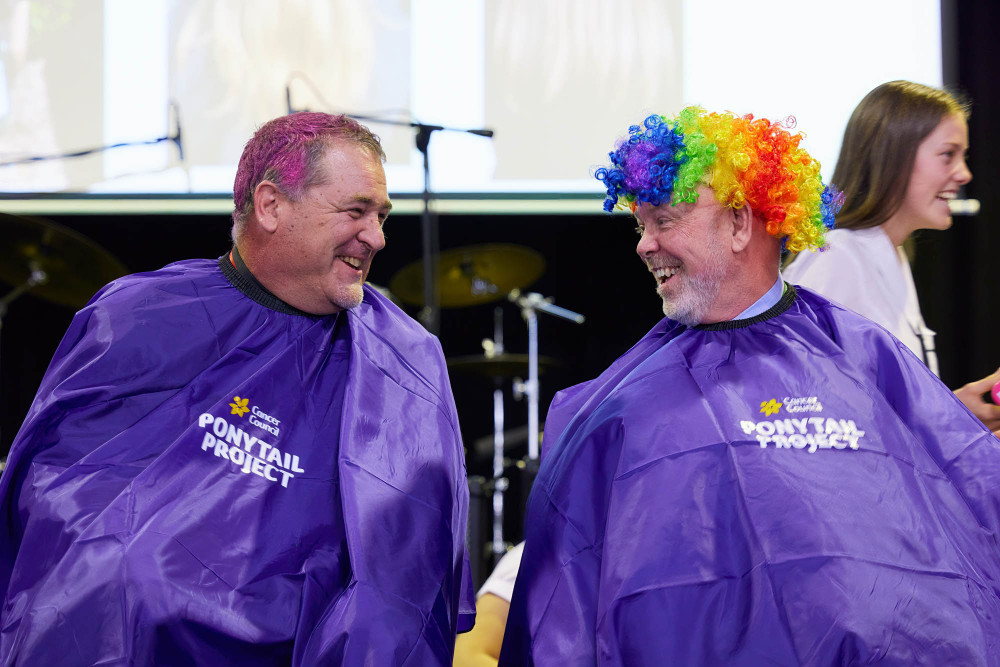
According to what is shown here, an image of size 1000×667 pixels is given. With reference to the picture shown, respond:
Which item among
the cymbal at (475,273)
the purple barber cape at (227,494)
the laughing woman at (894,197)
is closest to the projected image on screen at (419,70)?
the cymbal at (475,273)

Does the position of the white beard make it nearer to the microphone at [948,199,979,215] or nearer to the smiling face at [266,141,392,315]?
the smiling face at [266,141,392,315]

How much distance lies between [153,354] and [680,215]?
1.03 m

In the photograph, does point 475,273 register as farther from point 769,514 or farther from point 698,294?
point 769,514

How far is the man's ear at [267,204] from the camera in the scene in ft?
6.64

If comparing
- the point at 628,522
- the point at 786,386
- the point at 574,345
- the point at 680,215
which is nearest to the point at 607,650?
the point at 628,522

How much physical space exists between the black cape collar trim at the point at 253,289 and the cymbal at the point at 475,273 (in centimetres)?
209

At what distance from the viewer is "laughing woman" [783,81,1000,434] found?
2414mm

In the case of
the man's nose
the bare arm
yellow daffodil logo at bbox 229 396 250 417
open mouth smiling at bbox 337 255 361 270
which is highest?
the man's nose

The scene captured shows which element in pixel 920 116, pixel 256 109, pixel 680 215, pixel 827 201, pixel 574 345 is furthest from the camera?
pixel 574 345

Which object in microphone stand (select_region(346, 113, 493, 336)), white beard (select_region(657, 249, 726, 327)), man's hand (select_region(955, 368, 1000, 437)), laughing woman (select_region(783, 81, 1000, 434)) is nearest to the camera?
white beard (select_region(657, 249, 726, 327))

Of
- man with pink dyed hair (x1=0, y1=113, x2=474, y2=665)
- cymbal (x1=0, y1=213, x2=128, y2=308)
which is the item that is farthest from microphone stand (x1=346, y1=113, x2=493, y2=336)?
man with pink dyed hair (x1=0, y1=113, x2=474, y2=665)

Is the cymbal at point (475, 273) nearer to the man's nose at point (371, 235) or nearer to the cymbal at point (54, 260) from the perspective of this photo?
the cymbal at point (54, 260)

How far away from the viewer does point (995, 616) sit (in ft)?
5.23

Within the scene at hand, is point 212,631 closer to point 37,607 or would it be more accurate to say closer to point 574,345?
point 37,607
